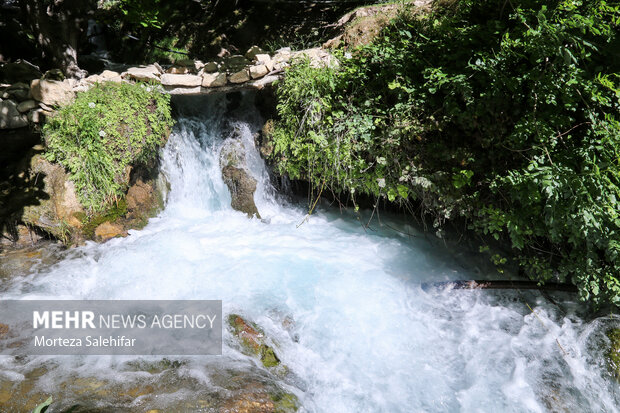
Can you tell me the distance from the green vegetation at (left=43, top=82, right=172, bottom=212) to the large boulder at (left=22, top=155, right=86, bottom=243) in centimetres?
13

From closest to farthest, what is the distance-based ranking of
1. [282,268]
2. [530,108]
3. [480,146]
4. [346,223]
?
[530,108], [480,146], [282,268], [346,223]

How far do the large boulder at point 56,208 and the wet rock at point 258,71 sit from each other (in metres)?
3.41

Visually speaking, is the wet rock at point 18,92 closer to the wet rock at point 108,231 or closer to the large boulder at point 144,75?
the large boulder at point 144,75

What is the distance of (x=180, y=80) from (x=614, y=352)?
7.05 metres

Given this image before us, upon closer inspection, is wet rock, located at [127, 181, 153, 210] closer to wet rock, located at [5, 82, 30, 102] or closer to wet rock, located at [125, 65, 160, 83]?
wet rock, located at [125, 65, 160, 83]

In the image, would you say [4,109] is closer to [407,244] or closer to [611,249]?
[407,244]

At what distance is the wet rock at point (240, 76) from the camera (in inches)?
240

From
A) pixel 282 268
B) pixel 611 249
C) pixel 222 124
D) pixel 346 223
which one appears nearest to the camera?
pixel 611 249

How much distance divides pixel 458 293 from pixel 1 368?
15.9ft

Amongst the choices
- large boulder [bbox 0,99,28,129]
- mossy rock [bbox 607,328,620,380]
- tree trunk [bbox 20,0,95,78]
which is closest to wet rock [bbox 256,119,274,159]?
tree trunk [bbox 20,0,95,78]

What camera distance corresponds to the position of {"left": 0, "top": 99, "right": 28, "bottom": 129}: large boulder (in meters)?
5.28

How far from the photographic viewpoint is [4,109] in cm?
528

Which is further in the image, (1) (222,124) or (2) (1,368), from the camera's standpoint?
(1) (222,124)

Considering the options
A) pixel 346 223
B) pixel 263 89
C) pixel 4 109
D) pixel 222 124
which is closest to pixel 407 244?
pixel 346 223
